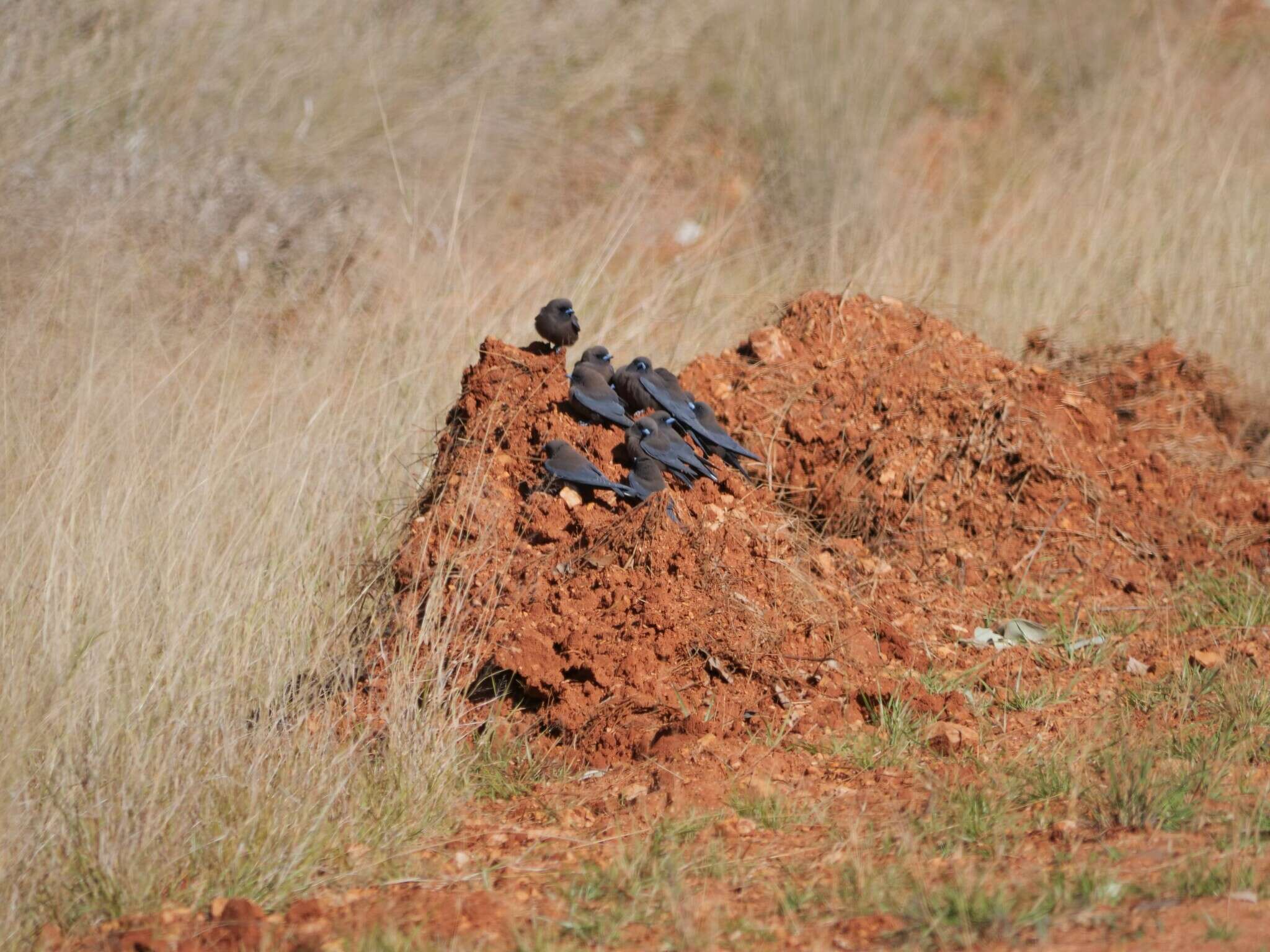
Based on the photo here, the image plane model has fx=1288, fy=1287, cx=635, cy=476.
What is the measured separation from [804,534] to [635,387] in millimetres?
841

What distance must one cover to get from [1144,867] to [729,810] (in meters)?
1.03

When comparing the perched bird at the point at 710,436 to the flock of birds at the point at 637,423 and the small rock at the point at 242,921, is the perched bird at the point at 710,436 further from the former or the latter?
the small rock at the point at 242,921

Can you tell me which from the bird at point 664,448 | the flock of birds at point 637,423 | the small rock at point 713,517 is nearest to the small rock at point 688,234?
the flock of birds at point 637,423

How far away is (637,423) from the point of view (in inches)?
169

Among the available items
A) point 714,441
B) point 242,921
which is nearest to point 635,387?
point 714,441

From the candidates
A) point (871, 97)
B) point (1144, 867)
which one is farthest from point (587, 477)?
point (871, 97)

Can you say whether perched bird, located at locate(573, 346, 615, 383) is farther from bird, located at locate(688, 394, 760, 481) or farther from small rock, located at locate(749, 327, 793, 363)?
small rock, located at locate(749, 327, 793, 363)

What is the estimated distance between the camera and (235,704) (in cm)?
367

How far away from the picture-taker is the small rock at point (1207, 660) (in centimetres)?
420

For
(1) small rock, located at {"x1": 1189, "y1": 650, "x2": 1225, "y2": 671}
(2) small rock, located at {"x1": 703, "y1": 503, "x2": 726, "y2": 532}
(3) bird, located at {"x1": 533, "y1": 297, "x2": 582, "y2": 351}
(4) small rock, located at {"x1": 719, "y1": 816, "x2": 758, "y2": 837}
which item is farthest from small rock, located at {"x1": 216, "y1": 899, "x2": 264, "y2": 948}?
(1) small rock, located at {"x1": 1189, "y1": 650, "x2": 1225, "y2": 671}

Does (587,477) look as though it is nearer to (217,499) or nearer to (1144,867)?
(217,499)

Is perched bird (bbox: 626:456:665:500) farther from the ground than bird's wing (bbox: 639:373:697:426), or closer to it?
closer to it

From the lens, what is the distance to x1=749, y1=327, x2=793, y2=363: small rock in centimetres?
552

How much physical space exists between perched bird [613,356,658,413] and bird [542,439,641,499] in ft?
1.53
